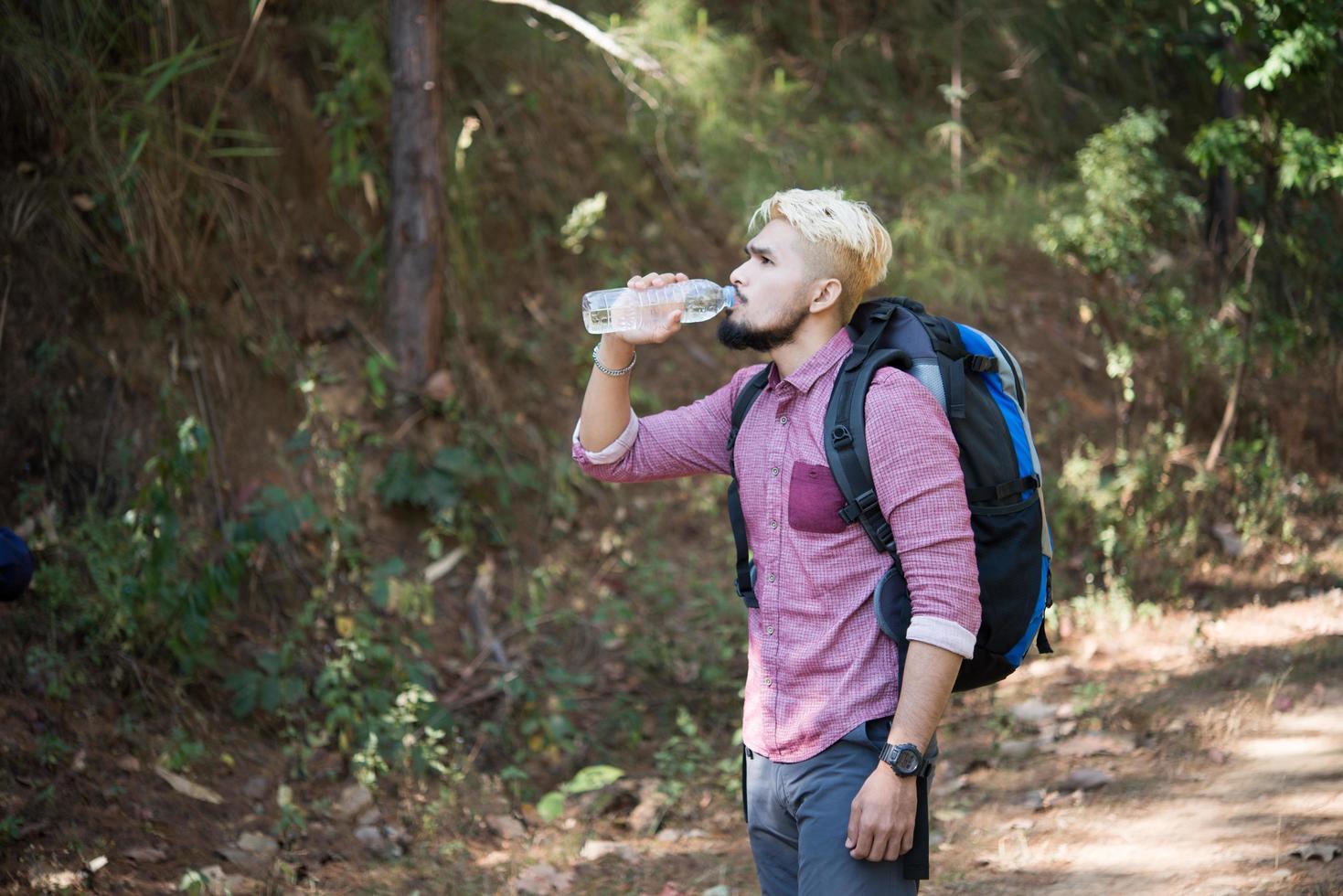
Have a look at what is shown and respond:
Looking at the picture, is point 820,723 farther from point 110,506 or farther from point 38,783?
point 110,506

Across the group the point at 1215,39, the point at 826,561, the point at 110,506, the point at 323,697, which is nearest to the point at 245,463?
the point at 110,506

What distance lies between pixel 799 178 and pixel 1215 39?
295 centimetres

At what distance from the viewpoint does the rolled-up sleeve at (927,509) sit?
208cm

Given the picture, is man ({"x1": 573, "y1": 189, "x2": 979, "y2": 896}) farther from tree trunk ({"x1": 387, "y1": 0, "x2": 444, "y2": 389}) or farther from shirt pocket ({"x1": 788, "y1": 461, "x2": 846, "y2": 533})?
tree trunk ({"x1": 387, "y1": 0, "x2": 444, "y2": 389})

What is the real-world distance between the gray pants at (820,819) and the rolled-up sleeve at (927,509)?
27 cm

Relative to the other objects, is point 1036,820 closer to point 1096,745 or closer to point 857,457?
point 1096,745

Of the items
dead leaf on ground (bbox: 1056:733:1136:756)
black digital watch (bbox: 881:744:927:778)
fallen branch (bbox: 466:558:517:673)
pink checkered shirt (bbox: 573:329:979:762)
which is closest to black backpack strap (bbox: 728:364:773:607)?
pink checkered shirt (bbox: 573:329:979:762)

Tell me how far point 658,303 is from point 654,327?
53 millimetres

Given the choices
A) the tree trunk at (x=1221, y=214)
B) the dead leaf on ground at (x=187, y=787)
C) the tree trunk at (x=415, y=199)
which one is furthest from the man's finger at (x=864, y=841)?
the tree trunk at (x=1221, y=214)

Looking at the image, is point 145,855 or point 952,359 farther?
point 145,855


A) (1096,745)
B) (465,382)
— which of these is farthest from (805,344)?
(465,382)

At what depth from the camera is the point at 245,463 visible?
5.58m

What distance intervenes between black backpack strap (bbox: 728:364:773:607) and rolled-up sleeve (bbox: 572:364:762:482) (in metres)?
0.06

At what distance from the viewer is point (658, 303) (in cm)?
245
